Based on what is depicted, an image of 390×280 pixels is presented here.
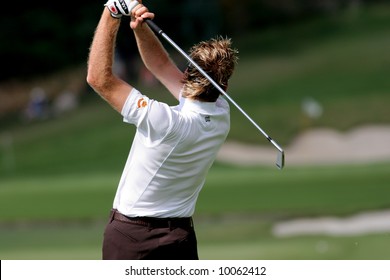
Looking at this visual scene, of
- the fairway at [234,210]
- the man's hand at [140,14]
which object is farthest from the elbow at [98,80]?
the fairway at [234,210]

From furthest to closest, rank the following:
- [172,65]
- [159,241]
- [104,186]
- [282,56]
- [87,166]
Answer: [282,56]
[87,166]
[104,186]
[172,65]
[159,241]

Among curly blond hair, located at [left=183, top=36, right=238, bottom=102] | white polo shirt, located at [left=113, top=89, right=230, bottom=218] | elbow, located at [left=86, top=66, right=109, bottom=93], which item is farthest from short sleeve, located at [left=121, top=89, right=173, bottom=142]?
curly blond hair, located at [left=183, top=36, right=238, bottom=102]

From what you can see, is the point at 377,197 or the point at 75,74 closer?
the point at 377,197

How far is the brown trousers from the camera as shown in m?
5.80

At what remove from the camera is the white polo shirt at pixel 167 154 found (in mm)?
5527

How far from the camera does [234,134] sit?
26203mm

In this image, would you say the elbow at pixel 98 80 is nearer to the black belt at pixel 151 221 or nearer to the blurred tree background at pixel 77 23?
the black belt at pixel 151 221

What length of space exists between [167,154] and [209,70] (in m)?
0.54

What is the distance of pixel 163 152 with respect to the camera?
566 centimetres

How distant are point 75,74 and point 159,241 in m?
33.7

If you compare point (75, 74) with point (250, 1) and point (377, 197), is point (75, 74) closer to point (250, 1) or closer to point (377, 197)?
point (250, 1)

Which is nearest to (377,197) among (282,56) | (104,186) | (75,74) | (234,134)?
(104,186)

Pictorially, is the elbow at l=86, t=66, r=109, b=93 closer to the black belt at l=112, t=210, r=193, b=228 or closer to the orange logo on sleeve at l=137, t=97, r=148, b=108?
the orange logo on sleeve at l=137, t=97, r=148, b=108

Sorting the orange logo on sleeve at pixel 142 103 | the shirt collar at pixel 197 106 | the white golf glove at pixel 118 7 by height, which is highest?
the white golf glove at pixel 118 7
